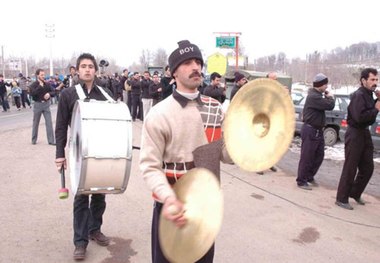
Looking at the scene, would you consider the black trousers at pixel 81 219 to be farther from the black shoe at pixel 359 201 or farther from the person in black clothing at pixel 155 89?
the person in black clothing at pixel 155 89

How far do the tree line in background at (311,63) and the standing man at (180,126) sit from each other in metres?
41.8

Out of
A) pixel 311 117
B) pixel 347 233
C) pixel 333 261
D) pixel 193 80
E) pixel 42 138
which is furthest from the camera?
pixel 42 138

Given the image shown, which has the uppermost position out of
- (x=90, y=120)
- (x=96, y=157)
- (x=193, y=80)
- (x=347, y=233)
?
(x=193, y=80)

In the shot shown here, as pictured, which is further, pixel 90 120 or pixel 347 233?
pixel 347 233

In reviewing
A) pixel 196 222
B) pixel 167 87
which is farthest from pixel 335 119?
pixel 196 222

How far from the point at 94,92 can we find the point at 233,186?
3.37 meters

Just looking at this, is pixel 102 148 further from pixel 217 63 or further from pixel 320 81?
pixel 217 63

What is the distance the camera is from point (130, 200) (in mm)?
5902

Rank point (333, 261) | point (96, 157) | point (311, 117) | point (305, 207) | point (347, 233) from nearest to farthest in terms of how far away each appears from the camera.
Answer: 1. point (96, 157)
2. point (333, 261)
3. point (347, 233)
4. point (305, 207)
5. point (311, 117)

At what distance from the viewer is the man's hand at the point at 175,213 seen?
2.06 meters

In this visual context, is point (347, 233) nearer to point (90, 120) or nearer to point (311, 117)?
point (311, 117)

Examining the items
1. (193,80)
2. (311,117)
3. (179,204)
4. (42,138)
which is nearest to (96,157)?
(193,80)

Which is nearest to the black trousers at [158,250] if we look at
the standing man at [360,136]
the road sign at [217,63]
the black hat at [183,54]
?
the black hat at [183,54]

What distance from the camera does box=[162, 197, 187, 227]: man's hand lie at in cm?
206
